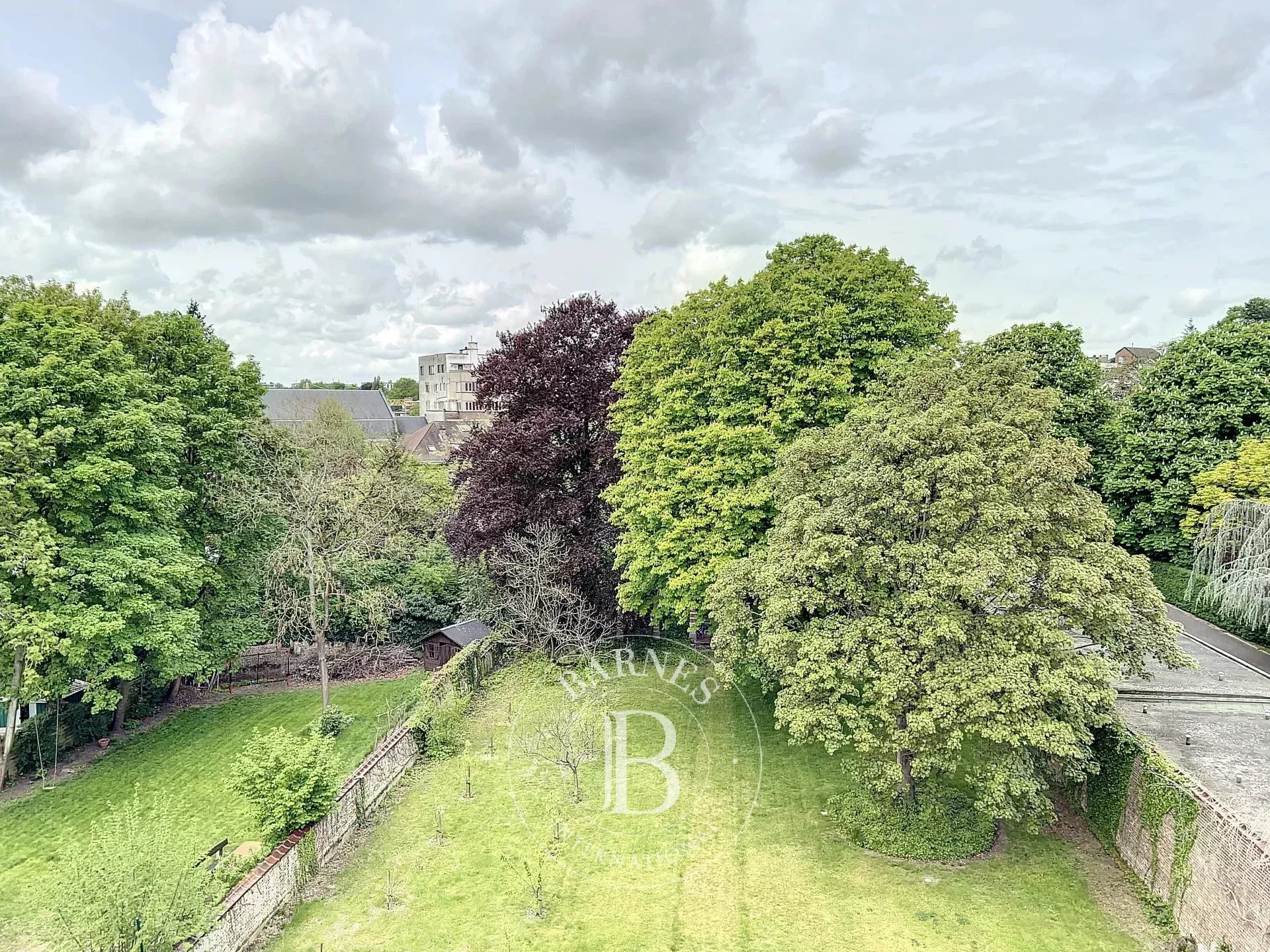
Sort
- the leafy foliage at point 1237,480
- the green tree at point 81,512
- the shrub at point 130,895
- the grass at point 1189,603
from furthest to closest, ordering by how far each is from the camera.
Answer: the leafy foliage at point 1237,480 < the grass at point 1189,603 < the green tree at point 81,512 < the shrub at point 130,895

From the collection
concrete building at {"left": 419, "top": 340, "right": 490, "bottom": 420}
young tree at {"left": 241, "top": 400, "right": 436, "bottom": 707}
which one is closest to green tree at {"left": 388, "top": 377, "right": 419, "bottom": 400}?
concrete building at {"left": 419, "top": 340, "right": 490, "bottom": 420}

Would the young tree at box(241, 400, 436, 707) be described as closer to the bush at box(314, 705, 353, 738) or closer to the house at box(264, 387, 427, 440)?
the bush at box(314, 705, 353, 738)

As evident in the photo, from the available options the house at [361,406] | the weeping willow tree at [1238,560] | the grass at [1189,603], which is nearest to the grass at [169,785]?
the weeping willow tree at [1238,560]

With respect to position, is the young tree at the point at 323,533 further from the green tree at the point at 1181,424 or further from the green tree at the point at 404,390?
the green tree at the point at 404,390

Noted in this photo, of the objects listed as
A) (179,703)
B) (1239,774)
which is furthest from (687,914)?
(179,703)

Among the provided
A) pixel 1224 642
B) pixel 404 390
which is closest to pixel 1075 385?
pixel 1224 642
